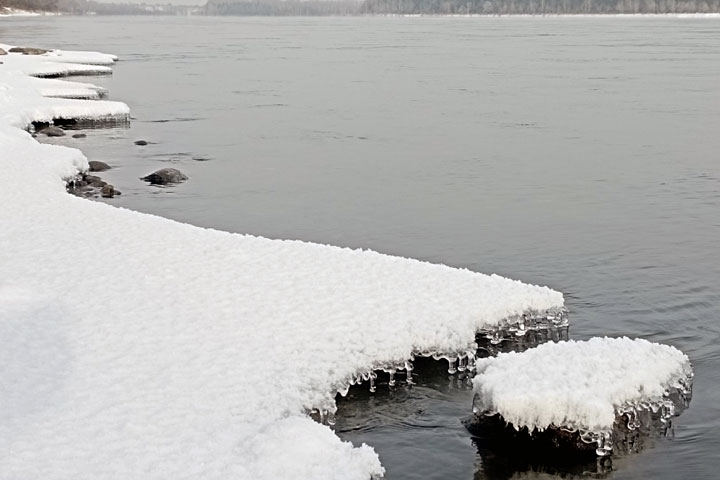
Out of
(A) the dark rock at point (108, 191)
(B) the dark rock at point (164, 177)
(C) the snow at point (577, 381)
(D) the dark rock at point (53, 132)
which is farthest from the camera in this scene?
(D) the dark rock at point (53, 132)

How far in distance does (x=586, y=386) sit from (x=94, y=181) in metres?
16.8

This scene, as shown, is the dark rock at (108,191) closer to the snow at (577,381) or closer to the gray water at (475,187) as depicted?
the gray water at (475,187)

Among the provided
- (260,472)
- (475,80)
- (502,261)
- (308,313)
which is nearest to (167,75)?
(475,80)

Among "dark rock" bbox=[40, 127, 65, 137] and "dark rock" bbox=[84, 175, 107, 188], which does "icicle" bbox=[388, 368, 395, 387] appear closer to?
"dark rock" bbox=[84, 175, 107, 188]

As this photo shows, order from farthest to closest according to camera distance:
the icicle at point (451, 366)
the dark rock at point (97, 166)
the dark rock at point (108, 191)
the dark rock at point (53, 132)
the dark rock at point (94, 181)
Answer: the dark rock at point (53, 132) → the dark rock at point (97, 166) → the dark rock at point (94, 181) → the dark rock at point (108, 191) → the icicle at point (451, 366)

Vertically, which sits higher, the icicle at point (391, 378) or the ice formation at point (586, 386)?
the ice formation at point (586, 386)

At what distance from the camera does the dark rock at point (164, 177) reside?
25281 mm

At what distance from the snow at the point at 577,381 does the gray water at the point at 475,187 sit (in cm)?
49

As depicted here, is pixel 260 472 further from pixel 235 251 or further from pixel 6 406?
pixel 235 251

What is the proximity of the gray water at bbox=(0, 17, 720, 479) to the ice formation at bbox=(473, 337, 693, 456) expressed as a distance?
395 millimetres

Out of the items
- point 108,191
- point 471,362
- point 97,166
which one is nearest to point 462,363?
point 471,362

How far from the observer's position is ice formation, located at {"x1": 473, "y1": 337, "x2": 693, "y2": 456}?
966 centimetres

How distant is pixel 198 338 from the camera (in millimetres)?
11383

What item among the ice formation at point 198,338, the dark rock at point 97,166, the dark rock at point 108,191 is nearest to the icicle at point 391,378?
the ice formation at point 198,338
